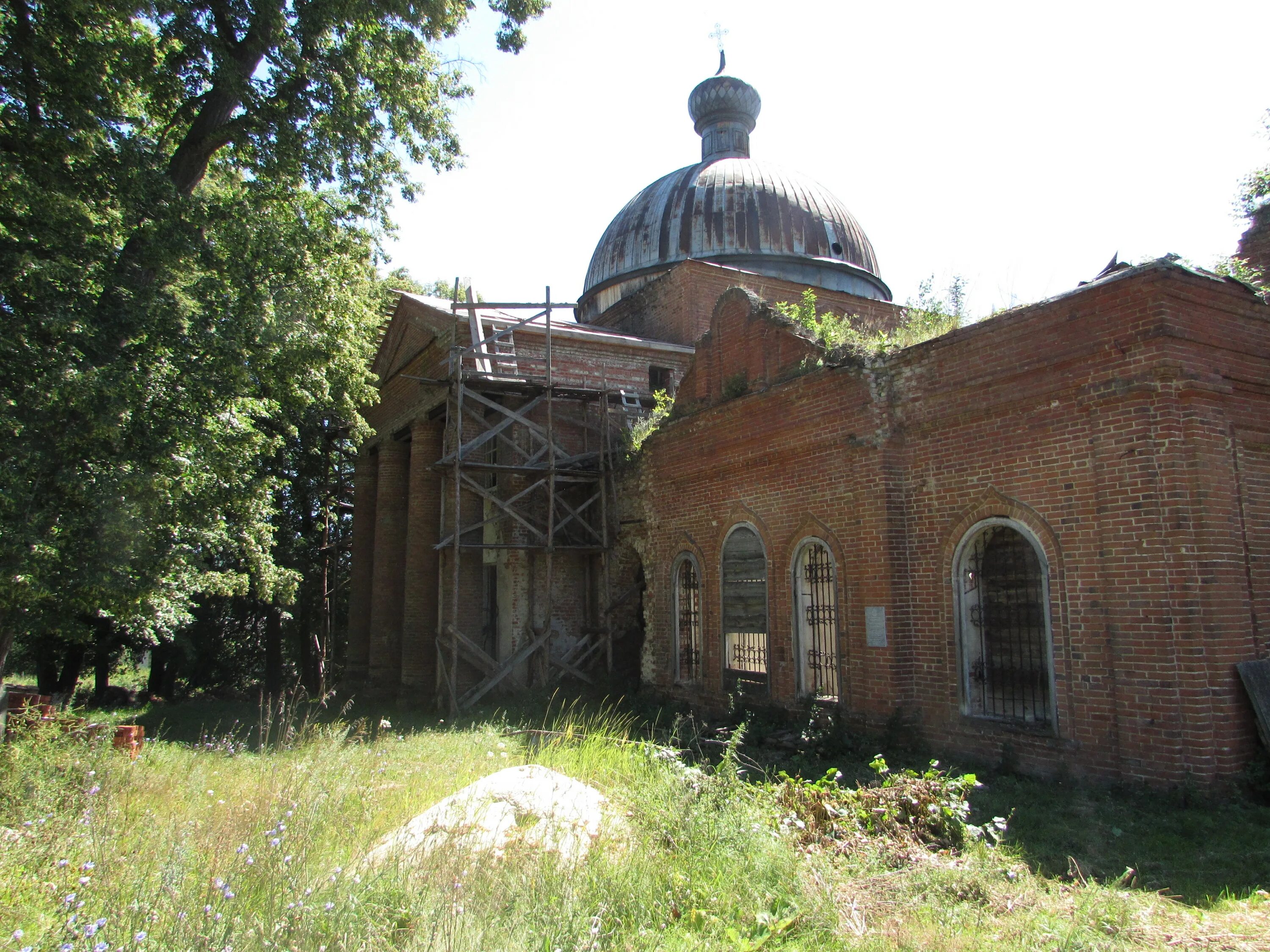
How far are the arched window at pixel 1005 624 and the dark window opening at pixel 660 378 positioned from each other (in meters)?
10.7

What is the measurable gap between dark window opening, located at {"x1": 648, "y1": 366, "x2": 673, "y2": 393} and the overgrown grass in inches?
508

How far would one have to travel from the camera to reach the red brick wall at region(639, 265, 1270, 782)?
7117mm

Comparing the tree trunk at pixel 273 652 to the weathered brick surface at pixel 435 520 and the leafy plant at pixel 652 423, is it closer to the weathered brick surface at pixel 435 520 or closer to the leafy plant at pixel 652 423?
the weathered brick surface at pixel 435 520

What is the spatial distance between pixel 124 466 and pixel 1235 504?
423 inches

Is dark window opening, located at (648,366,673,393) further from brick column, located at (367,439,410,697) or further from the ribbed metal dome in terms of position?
brick column, located at (367,439,410,697)

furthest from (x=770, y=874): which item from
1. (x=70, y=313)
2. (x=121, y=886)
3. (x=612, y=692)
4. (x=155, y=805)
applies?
(x=612, y=692)

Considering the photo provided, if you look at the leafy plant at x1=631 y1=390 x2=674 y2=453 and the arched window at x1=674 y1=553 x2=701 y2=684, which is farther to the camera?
the leafy plant at x1=631 y1=390 x2=674 y2=453

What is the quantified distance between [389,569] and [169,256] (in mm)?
11456

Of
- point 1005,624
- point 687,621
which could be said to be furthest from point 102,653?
point 1005,624

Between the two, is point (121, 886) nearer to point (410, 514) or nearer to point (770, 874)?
point (770, 874)

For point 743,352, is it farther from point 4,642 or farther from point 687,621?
point 4,642

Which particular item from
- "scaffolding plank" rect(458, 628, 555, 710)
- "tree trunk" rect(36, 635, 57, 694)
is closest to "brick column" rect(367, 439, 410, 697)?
"scaffolding plank" rect(458, 628, 555, 710)

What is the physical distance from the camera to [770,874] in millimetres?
4992

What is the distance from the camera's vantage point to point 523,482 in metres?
16.2
